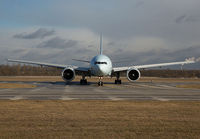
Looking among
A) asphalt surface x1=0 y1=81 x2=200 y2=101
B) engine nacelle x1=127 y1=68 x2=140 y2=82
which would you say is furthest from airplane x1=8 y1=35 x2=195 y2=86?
asphalt surface x1=0 y1=81 x2=200 y2=101

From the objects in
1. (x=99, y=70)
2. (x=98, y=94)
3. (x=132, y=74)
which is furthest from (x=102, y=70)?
(x=98, y=94)

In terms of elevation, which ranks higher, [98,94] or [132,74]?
[132,74]

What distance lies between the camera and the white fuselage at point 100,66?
104 feet

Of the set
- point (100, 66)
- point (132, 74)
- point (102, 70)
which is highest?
point (100, 66)

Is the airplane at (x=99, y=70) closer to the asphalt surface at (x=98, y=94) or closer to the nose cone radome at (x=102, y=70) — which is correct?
the nose cone radome at (x=102, y=70)

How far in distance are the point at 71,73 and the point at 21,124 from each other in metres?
24.6

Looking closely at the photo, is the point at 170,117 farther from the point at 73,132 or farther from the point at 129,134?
the point at 73,132

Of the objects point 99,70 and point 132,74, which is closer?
point 99,70

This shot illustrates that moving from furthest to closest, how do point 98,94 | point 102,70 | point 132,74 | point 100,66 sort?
point 132,74 < point 102,70 < point 100,66 < point 98,94

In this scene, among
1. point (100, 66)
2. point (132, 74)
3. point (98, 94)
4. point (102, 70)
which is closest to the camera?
point (98, 94)

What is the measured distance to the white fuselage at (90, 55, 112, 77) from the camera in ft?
104

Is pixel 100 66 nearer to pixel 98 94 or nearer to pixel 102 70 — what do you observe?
pixel 102 70

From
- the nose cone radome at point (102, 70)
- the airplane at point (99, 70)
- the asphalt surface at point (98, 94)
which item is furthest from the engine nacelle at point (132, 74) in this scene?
the asphalt surface at point (98, 94)

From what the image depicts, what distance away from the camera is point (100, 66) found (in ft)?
103
